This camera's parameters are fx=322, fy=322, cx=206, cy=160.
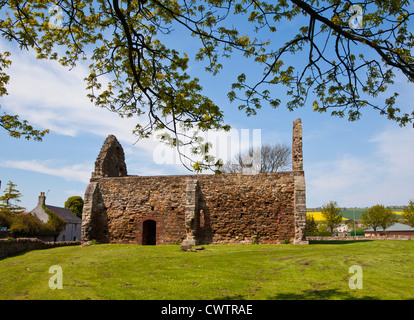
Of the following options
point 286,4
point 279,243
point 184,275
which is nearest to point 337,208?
point 279,243

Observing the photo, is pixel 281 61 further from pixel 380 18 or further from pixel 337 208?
pixel 337 208

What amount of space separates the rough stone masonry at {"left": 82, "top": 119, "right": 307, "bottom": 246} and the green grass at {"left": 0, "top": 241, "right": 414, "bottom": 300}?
4404 millimetres

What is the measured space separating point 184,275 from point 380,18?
859 centimetres

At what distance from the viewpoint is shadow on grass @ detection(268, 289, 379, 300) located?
744 cm

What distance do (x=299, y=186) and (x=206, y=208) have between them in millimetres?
5661

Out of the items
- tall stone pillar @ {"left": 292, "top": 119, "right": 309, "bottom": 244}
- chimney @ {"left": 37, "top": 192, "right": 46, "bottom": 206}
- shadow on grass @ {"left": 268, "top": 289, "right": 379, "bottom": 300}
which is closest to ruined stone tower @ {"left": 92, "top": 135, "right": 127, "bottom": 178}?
tall stone pillar @ {"left": 292, "top": 119, "right": 309, "bottom": 244}

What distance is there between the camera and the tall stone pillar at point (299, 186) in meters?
17.7

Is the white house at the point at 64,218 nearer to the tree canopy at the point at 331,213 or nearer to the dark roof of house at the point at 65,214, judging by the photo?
the dark roof of house at the point at 65,214

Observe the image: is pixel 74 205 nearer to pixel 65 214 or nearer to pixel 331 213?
pixel 65 214

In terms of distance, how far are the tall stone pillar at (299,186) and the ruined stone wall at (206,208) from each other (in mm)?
490

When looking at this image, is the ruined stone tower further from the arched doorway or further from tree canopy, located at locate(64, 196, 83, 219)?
tree canopy, located at locate(64, 196, 83, 219)

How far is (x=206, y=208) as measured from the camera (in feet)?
64.5

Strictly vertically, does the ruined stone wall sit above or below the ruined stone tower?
below
